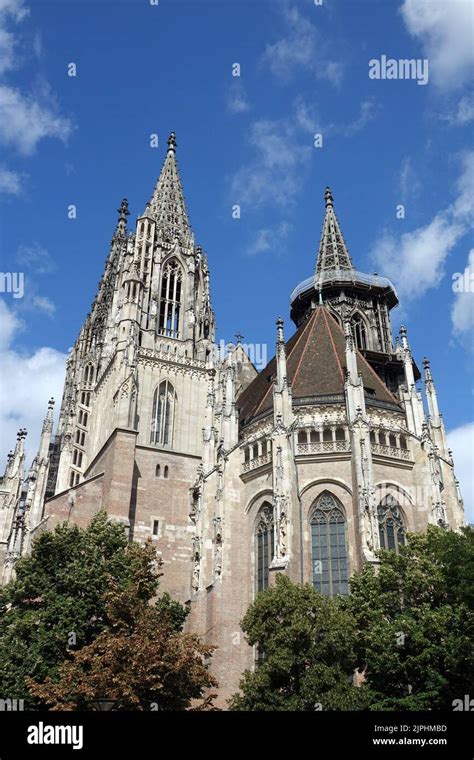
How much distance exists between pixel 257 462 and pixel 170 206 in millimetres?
27335

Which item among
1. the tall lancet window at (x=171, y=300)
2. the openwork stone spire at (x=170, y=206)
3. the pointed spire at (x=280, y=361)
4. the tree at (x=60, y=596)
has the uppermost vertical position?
the openwork stone spire at (x=170, y=206)

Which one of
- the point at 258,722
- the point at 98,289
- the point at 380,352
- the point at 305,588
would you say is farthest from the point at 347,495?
the point at 98,289

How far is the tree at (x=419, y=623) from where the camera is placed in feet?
60.7

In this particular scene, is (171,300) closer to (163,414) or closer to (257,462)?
(163,414)

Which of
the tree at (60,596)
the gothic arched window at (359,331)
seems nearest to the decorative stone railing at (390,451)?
the tree at (60,596)

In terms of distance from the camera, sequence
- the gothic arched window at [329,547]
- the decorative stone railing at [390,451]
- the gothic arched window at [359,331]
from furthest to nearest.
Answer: the gothic arched window at [359,331], the decorative stone railing at [390,451], the gothic arched window at [329,547]

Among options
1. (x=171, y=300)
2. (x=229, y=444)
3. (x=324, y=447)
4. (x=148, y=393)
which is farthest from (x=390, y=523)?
(x=171, y=300)

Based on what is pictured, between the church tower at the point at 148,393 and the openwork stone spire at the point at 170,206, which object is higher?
the openwork stone spire at the point at 170,206

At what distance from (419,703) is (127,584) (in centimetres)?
963

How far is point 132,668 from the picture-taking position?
18156 millimetres

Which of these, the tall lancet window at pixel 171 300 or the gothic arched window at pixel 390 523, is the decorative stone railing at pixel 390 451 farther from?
the tall lancet window at pixel 171 300

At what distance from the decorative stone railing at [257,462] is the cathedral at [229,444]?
3.5 inches

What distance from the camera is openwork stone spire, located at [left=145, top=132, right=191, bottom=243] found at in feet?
163

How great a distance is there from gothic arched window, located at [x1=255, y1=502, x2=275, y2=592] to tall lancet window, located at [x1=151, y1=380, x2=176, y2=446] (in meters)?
11.1
